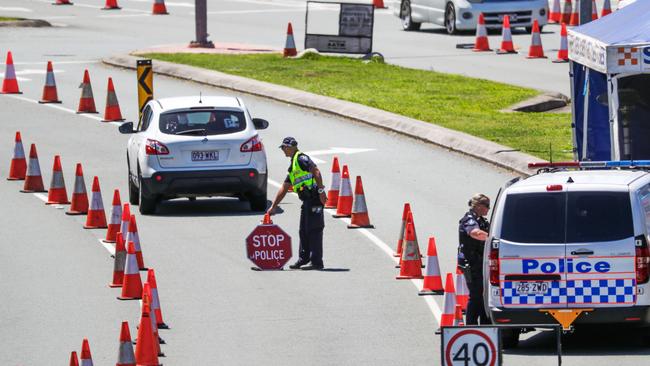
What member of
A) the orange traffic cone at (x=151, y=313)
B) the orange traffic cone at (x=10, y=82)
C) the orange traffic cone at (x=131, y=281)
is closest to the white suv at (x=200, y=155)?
the orange traffic cone at (x=131, y=281)

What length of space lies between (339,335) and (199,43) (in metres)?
27.1

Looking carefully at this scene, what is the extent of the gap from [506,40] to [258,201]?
17690mm

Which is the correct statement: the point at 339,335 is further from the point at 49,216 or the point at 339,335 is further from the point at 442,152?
the point at 442,152

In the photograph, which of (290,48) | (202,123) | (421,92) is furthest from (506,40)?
(202,123)

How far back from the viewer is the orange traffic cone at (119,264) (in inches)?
791

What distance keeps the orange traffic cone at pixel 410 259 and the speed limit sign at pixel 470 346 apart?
7.22 meters

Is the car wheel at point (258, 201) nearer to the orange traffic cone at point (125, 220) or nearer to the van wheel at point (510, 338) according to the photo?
the orange traffic cone at point (125, 220)

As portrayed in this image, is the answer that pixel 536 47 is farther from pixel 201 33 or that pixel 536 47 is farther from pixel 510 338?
pixel 510 338

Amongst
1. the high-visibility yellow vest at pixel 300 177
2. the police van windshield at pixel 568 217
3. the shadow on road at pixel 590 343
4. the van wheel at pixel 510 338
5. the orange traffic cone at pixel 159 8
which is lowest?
the shadow on road at pixel 590 343

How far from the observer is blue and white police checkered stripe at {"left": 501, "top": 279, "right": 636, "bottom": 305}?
1562cm

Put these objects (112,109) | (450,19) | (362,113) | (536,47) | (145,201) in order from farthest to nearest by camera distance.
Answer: (450,19) → (536,47) → (112,109) → (362,113) → (145,201)

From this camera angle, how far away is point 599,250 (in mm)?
15680

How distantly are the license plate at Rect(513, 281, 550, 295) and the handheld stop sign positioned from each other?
4.90 meters

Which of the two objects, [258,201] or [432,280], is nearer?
[432,280]
